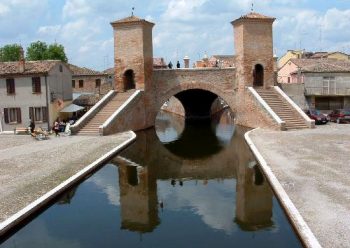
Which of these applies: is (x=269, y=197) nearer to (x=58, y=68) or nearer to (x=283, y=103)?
(x=283, y=103)

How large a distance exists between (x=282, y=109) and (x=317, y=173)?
16607 mm

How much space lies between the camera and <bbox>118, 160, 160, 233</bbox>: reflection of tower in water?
13.4m

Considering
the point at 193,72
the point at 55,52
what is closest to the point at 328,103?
the point at 193,72

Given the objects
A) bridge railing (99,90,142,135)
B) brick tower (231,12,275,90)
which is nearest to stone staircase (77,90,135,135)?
bridge railing (99,90,142,135)

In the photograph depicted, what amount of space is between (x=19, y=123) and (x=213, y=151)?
16835 millimetres

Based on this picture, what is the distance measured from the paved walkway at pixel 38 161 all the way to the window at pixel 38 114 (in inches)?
140

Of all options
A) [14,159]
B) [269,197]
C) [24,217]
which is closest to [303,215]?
[269,197]

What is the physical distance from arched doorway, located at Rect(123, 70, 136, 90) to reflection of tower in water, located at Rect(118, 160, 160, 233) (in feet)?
53.2

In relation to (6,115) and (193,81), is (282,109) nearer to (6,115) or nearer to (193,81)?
(193,81)

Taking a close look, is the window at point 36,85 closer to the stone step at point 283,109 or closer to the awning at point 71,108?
the awning at point 71,108

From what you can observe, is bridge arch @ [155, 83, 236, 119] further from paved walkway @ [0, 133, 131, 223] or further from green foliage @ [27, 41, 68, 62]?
green foliage @ [27, 41, 68, 62]

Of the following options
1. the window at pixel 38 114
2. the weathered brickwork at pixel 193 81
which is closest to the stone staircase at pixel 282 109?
the weathered brickwork at pixel 193 81

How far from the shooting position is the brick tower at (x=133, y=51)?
3566 centimetres

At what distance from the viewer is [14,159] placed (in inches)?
824
